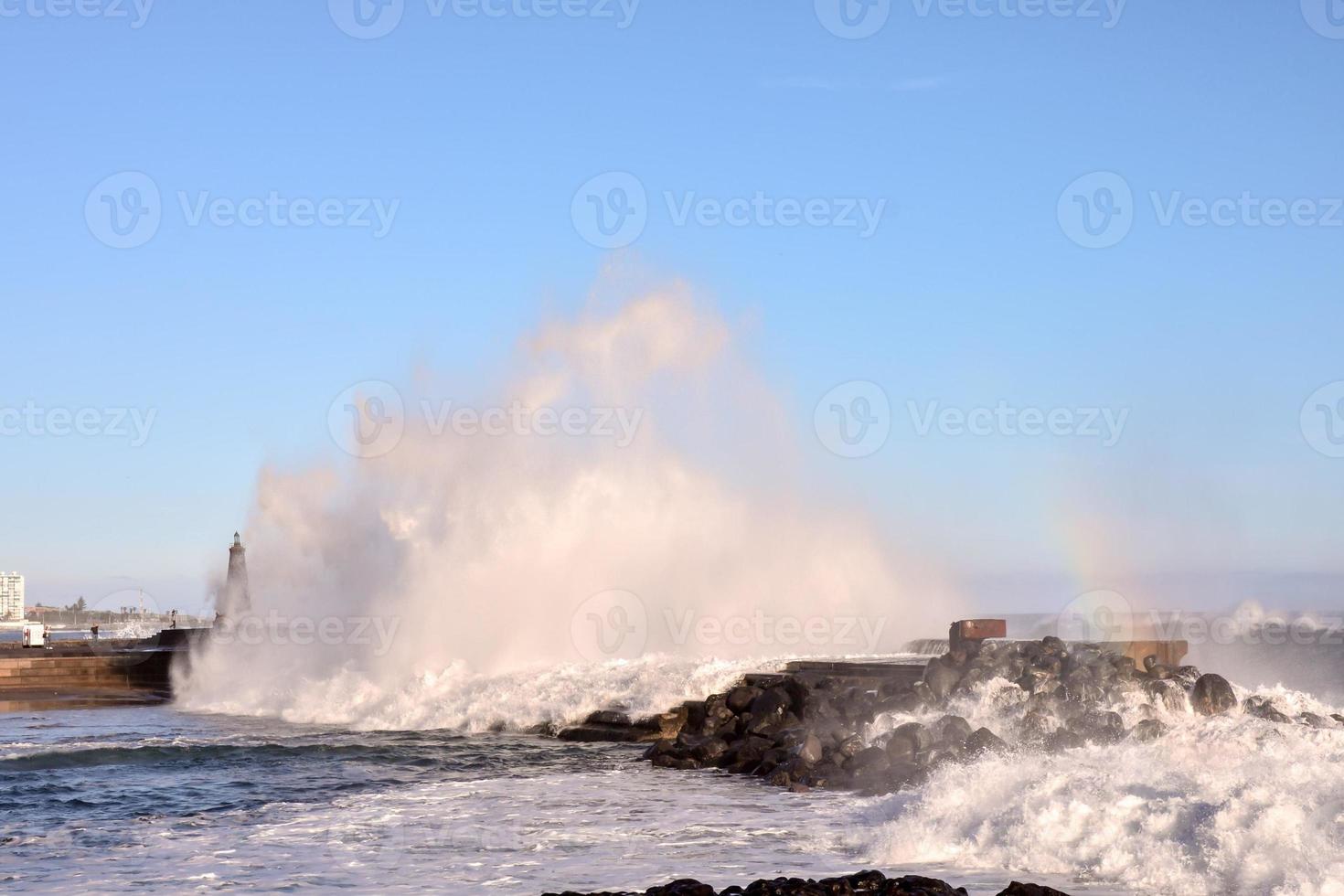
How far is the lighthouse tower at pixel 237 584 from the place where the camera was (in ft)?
131

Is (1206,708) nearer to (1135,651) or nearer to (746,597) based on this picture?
(1135,651)

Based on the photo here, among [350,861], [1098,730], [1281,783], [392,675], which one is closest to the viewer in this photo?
[1281,783]

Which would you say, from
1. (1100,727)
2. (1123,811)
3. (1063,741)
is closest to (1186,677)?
(1100,727)

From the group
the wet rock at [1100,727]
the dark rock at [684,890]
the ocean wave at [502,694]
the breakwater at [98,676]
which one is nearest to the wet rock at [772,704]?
the ocean wave at [502,694]

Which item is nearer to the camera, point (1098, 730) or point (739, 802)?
point (739, 802)

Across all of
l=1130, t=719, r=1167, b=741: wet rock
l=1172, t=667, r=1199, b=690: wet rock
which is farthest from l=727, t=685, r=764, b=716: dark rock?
l=1172, t=667, r=1199, b=690: wet rock

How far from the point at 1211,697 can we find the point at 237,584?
32.2 m

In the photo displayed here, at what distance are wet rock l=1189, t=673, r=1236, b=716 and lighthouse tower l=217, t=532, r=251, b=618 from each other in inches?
1191

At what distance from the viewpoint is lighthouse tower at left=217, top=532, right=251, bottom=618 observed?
3981cm

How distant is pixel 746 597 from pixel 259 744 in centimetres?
1304

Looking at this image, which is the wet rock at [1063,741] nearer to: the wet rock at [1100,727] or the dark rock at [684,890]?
the wet rock at [1100,727]

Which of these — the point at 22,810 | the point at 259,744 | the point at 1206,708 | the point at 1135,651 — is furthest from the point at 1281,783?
the point at 259,744

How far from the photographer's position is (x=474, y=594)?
2833 centimetres

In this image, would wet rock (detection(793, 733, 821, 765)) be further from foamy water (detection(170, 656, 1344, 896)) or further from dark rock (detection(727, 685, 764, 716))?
dark rock (detection(727, 685, 764, 716))
